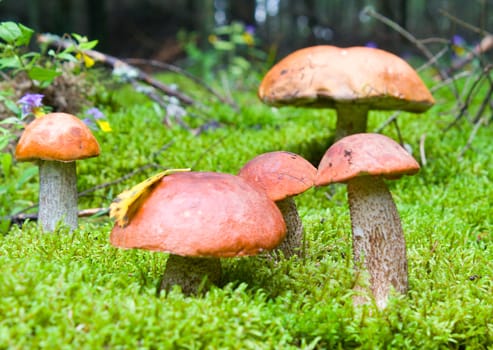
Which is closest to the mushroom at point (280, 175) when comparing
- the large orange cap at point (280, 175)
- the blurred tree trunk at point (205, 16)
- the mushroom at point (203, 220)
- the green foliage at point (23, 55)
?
the large orange cap at point (280, 175)

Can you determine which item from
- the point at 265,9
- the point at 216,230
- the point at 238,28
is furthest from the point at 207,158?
the point at 265,9

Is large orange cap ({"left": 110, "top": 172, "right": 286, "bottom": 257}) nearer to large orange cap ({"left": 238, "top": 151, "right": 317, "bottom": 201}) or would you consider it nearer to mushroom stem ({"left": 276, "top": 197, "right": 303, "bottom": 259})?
large orange cap ({"left": 238, "top": 151, "right": 317, "bottom": 201})

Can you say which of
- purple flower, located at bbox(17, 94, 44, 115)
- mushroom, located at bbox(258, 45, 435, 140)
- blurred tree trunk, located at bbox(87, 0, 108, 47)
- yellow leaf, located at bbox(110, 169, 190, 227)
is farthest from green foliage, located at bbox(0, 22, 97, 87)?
blurred tree trunk, located at bbox(87, 0, 108, 47)

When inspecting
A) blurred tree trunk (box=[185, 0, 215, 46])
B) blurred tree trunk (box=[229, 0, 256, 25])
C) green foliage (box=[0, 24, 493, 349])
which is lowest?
green foliage (box=[0, 24, 493, 349])

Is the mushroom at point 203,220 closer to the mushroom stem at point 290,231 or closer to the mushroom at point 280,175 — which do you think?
the mushroom at point 280,175

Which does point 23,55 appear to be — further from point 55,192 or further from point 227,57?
point 227,57

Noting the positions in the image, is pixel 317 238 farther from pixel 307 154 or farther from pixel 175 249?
pixel 307 154
